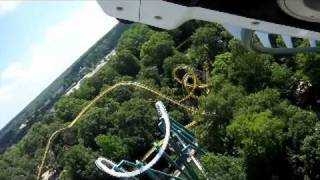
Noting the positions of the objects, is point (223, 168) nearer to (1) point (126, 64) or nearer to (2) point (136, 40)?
(1) point (126, 64)

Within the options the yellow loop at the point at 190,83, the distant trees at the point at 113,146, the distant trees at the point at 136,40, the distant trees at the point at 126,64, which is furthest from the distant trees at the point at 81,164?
the distant trees at the point at 136,40

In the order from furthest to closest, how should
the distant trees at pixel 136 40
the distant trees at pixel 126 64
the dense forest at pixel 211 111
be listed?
the distant trees at pixel 136 40 < the distant trees at pixel 126 64 < the dense forest at pixel 211 111

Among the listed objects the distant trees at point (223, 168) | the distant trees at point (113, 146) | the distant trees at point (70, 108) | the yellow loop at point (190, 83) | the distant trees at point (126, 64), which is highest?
the distant trees at point (223, 168)

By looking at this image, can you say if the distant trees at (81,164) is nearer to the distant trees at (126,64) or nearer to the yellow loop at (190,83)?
the yellow loop at (190,83)

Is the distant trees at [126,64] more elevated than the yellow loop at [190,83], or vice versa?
the yellow loop at [190,83]

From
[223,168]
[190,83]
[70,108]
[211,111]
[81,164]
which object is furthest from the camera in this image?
[70,108]

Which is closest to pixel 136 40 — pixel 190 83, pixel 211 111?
pixel 190 83

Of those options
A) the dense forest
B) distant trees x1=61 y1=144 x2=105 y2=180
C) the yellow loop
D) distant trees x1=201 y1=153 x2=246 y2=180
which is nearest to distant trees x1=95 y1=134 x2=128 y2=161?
the dense forest

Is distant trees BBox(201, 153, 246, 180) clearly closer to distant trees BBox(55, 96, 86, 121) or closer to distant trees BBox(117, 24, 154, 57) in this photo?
distant trees BBox(55, 96, 86, 121)
